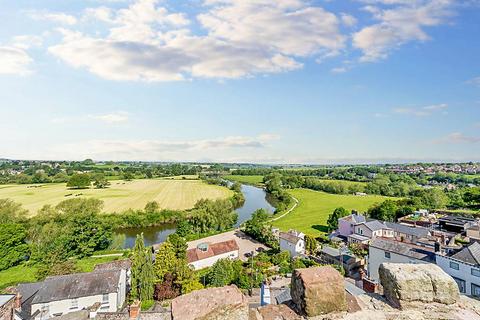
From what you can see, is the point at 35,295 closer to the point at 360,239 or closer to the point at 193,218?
the point at 193,218

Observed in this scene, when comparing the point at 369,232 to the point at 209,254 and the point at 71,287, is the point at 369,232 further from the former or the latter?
the point at 71,287

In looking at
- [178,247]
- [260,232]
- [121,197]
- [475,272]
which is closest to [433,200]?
[260,232]

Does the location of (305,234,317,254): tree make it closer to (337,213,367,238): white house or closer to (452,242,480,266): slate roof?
(337,213,367,238): white house

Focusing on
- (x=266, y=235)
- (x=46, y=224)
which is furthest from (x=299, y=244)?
(x=46, y=224)

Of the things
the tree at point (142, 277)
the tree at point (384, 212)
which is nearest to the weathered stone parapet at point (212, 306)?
the tree at point (142, 277)

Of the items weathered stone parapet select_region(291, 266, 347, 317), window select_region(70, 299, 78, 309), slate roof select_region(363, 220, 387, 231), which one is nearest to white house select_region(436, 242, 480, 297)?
slate roof select_region(363, 220, 387, 231)

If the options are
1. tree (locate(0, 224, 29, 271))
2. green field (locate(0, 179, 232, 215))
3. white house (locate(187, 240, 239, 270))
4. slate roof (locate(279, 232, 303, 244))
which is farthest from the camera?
green field (locate(0, 179, 232, 215))
